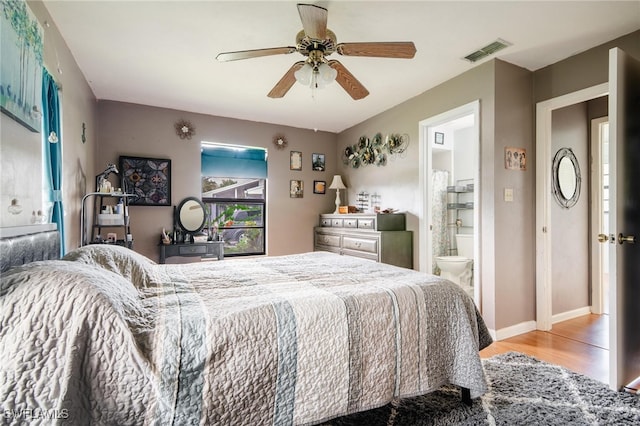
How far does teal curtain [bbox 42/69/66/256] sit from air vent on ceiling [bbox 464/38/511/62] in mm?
3311

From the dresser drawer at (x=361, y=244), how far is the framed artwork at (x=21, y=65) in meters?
3.13

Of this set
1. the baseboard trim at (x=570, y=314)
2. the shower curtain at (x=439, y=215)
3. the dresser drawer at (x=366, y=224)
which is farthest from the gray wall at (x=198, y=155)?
the baseboard trim at (x=570, y=314)

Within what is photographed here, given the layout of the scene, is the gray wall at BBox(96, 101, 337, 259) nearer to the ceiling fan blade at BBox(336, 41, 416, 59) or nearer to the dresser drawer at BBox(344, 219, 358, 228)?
the dresser drawer at BBox(344, 219, 358, 228)

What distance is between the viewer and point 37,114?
1817mm

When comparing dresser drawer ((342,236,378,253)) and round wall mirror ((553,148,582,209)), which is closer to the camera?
round wall mirror ((553,148,582,209))

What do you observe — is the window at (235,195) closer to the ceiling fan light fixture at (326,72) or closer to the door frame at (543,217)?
the ceiling fan light fixture at (326,72)

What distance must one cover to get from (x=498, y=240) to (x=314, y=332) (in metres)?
2.32

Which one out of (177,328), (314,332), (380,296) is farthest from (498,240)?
(177,328)

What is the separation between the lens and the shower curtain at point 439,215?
15.6ft

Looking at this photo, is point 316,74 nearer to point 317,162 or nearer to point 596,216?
point 317,162

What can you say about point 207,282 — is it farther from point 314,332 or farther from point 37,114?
point 37,114

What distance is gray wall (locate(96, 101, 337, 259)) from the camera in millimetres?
3953

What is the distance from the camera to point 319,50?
6.93 ft

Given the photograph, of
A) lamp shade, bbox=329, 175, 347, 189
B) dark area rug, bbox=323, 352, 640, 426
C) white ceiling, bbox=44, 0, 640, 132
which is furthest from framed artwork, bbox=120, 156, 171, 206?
dark area rug, bbox=323, 352, 640, 426
